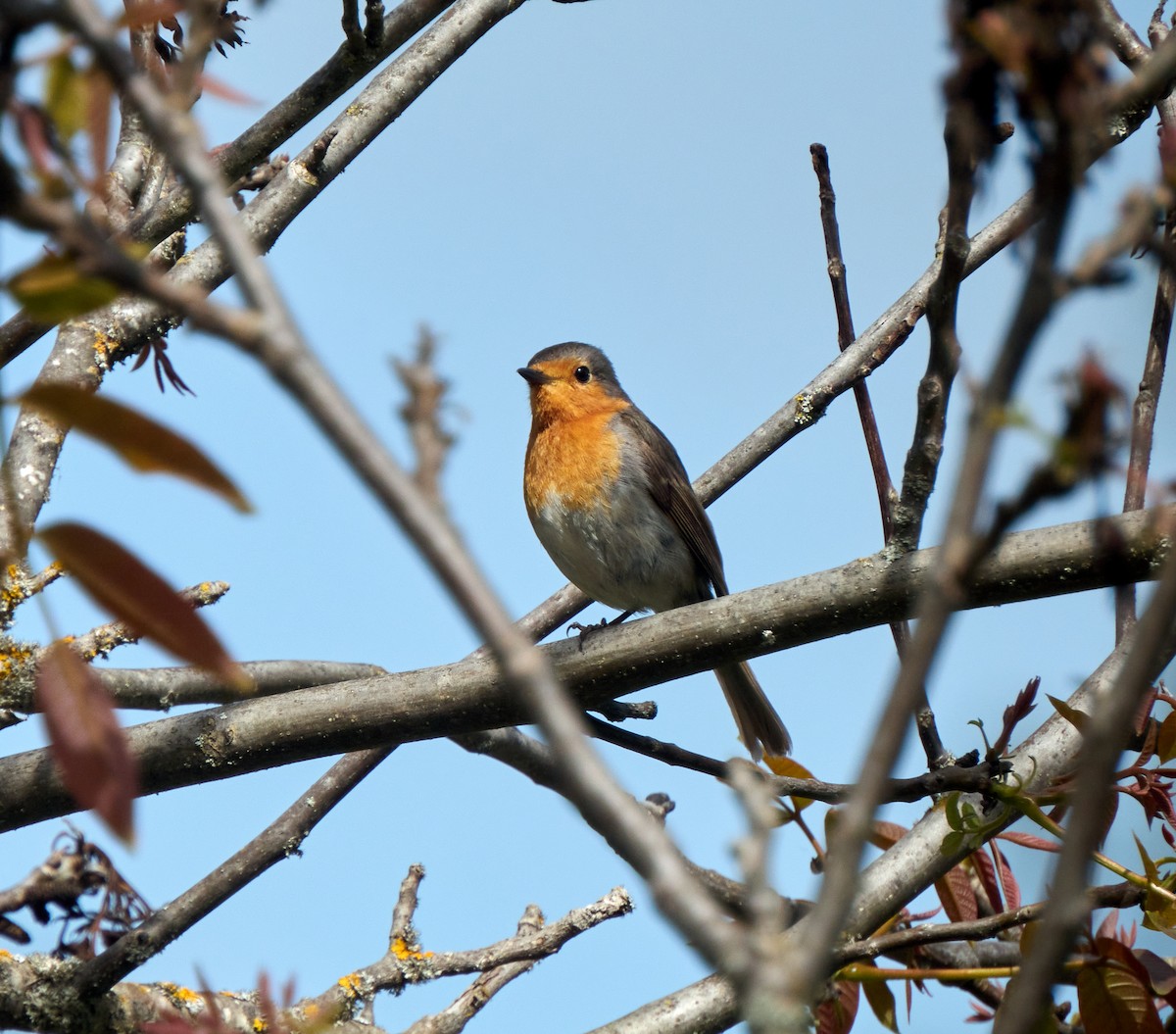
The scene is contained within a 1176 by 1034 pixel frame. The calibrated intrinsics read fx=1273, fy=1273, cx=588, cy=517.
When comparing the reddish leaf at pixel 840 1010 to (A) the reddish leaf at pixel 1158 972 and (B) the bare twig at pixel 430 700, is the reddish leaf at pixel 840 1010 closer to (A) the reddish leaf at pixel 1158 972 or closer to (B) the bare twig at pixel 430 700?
(A) the reddish leaf at pixel 1158 972

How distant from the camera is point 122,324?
4.31 metres

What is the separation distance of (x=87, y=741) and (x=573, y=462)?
5.05m

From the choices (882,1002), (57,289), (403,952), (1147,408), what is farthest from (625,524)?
(57,289)

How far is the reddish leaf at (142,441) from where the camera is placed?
122 centimetres

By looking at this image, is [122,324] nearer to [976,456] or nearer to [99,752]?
[99,752]

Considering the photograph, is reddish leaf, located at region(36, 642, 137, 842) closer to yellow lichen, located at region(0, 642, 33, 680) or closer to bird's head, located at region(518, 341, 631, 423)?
yellow lichen, located at region(0, 642, 33, 680)

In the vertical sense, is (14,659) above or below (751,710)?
below

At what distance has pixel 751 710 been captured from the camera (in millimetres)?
6266

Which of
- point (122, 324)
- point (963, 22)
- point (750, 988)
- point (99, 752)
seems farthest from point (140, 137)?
point (750, 988)

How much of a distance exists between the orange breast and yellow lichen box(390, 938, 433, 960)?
8.28ft

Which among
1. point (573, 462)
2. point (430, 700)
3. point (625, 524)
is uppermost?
point (573, 462)

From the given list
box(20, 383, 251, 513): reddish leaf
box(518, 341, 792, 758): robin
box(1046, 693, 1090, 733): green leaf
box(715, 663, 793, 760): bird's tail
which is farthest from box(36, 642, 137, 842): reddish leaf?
box(715, 663, 793, 760): bird's tail

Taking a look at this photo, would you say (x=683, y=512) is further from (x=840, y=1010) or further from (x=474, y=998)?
(x=840, y=1010)

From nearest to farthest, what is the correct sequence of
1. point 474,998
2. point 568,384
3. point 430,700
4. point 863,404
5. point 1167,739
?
point 1167,739
point 430,700
point 474,998
point 863,404
point 568,384
